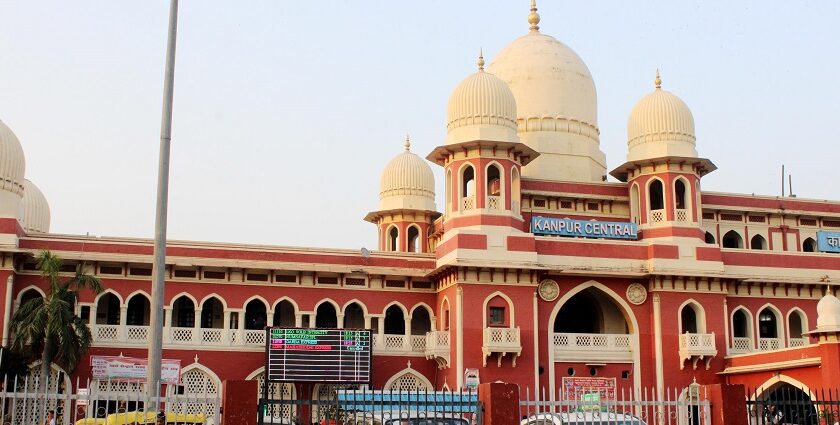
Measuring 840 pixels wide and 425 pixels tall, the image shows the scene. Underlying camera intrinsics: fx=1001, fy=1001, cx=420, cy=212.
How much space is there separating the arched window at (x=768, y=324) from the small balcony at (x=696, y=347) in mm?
3631

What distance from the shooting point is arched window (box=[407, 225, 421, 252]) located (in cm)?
4219

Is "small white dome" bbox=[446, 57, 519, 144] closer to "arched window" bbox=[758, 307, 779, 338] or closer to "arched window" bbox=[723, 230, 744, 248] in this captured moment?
"arched window" bbox=[723, 230, 744, 248]

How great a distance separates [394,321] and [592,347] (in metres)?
7.06

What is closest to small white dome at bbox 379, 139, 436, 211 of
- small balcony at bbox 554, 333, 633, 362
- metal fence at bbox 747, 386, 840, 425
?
small balcony at bbox 554, 333, 633, 362

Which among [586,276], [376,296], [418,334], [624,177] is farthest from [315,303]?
[624,177]

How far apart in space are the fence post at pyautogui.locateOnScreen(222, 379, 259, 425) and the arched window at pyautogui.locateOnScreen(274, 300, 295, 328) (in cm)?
2058

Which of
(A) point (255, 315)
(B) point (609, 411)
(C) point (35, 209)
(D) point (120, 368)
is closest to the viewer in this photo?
(B) point (609, 411)

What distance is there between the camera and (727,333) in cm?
3350

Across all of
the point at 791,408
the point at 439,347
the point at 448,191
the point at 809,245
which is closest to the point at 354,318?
the point at 439,347

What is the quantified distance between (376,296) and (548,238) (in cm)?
615

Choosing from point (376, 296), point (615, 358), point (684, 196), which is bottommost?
point (615, 358)

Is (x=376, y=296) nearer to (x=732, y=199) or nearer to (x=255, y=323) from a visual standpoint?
(x=255, y=323)

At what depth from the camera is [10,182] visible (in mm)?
30984

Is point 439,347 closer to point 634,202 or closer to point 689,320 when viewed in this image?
point 689,320
